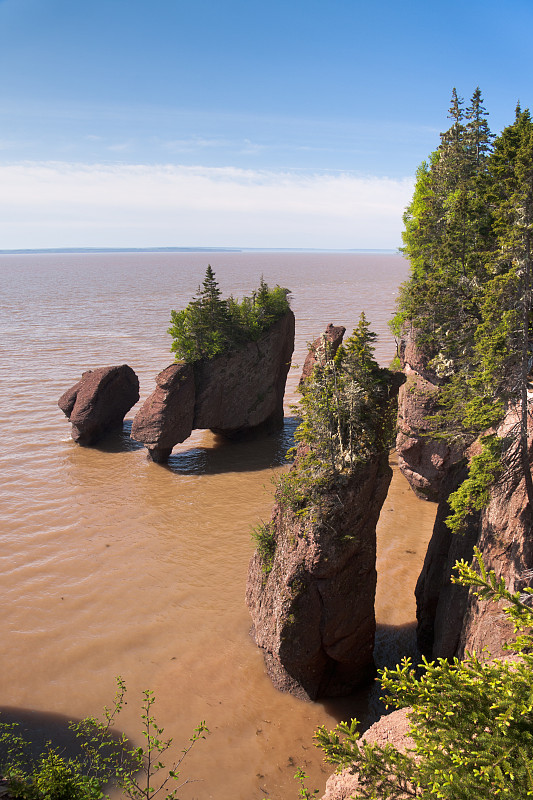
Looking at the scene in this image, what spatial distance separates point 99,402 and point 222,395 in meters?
7.34

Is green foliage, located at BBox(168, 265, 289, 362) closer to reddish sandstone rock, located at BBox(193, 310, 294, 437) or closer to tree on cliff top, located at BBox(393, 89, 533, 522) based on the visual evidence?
reddish sandstone rock, located at BBox(193, 310, 294, 437)

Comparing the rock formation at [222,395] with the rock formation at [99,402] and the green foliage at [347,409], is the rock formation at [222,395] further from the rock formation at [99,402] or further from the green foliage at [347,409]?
the green foliage at [347,409]

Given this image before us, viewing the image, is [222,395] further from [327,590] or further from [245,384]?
[327,590]

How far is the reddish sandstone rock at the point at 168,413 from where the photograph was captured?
91.5 feet

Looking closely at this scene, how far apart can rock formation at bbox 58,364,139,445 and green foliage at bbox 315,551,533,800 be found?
1007 inches

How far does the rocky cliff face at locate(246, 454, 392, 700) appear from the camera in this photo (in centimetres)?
1296

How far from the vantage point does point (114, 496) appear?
2589cm

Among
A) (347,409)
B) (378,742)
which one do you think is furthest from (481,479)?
(378,742)

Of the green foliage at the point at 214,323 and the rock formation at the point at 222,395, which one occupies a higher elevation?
the green foliage at the point at 214,323

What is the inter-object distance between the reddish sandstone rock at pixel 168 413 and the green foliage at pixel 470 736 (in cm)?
2150

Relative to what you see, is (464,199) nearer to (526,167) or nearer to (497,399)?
(526,167)

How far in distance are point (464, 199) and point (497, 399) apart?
10.1 m

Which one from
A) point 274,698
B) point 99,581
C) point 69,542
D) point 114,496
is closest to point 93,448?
point 114,496

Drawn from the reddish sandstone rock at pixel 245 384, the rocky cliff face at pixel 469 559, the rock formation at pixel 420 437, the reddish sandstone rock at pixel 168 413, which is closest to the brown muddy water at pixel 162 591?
the rock formation at pixel 420 437
